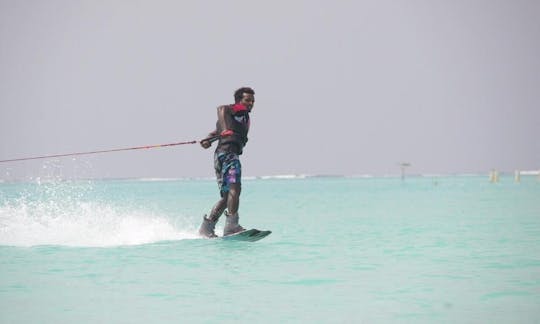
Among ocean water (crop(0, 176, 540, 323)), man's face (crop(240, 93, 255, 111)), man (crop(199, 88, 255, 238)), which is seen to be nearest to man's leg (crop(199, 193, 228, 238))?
man (crop(199, 88, 255, 238))

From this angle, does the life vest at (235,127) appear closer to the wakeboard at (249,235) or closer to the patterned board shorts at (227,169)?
the patterned board shorts at (227,169)

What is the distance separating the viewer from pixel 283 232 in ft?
50.7

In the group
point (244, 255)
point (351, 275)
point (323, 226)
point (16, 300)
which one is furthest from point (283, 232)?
point (16, 300)

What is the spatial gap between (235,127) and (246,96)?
0.54 metres

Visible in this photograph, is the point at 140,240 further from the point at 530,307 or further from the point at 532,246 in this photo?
the point at 530,307

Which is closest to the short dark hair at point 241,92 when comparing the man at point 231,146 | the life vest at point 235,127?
the man at point 231,146

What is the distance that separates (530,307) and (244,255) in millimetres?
4728

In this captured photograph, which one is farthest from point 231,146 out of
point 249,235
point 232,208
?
point 249,235

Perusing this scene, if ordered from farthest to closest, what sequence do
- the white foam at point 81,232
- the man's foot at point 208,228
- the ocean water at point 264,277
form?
1. the white foam at point 81,232
2. the man's foot at point 208,228
3. the ocean water at point 264,277

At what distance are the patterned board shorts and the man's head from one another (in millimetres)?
843

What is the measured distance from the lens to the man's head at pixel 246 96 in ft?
39.1

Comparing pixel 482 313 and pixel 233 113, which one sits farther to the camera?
pixel 233 113

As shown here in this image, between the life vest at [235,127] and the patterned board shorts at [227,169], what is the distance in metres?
0.12

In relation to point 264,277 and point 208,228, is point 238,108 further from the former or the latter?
point 264,277
